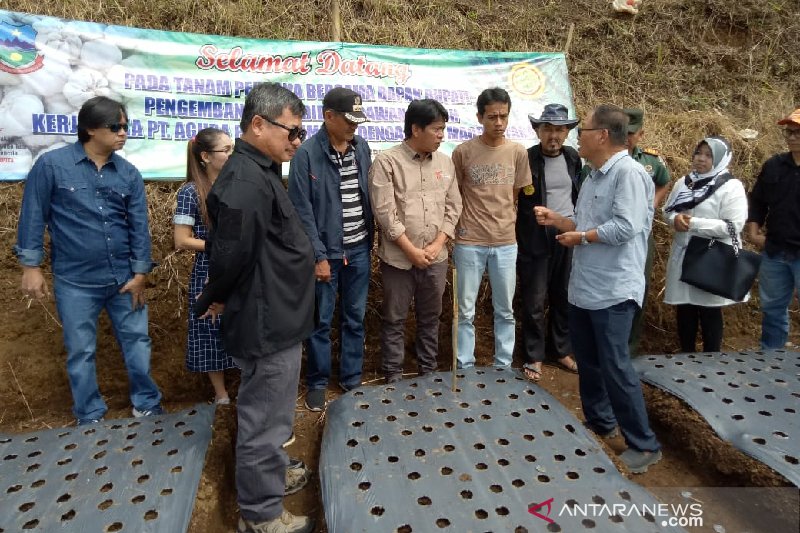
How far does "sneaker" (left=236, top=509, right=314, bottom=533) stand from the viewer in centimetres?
200

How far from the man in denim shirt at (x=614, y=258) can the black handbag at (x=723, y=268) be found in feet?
3.67

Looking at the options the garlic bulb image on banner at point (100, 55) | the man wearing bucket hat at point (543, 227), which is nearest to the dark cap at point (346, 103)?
the man wearing bucket hat at point (543, 227)

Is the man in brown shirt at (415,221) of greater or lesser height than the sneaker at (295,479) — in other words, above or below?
above

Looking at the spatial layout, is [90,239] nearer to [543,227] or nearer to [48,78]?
[48,78]

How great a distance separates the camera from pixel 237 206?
178cm

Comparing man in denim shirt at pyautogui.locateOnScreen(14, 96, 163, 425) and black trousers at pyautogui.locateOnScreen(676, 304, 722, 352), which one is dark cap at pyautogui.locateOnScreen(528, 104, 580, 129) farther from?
man in denim shirt at pyautogui.locateOnScreen(14, 96, 163, 425)

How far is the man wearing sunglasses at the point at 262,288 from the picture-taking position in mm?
1813

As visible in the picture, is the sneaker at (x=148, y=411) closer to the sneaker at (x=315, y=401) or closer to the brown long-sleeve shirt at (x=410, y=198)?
the sneaker at (x=315, y=401)

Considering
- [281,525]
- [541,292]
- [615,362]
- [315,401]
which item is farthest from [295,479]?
[541,292]

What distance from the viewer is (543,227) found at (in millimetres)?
3551

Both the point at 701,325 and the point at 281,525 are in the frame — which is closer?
the point at 281,525

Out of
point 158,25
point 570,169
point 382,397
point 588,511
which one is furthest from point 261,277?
point 158,25

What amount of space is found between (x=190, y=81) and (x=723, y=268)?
4.39 metres

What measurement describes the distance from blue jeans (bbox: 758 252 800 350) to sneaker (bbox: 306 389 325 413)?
3.11 metres
